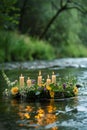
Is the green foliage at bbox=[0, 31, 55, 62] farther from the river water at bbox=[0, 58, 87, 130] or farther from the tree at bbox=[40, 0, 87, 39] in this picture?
the river water at bbox=[0, 58, 87, 130]

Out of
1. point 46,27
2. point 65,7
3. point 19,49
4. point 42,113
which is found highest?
point 42,113

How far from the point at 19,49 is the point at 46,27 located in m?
10.6

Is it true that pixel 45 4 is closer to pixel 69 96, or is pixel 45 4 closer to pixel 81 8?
pixel 81 8

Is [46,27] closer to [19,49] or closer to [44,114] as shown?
[19,49]

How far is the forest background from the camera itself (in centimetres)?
3944

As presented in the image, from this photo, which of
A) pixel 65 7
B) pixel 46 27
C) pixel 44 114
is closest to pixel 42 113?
pixel 44 114

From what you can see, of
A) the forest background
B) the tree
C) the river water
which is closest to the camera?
the river water

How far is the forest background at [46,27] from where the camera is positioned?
3944 centimetres

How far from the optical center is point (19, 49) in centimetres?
3556

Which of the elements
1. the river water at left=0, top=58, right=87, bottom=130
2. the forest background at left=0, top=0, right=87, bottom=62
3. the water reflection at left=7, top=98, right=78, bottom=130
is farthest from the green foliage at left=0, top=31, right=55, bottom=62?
the water reflection at left=7, top=98, right=78, bottom=130

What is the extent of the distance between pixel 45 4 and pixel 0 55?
1415cm

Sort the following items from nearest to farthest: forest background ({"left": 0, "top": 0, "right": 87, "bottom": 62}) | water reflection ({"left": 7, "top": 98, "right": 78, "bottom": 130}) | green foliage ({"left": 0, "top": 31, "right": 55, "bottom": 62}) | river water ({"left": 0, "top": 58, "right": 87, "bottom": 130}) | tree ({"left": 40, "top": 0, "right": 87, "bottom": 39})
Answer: river water ({"left": 0, "top": 58, "right": 87, "bottom": 130}) → water reflection ({"left": 7, "top": 98, "right": 78, "bottom": 130}) → green foliage ({"left": 0, "top": 31, "right": 55, "bottom": 62}) → forest background ({"left": 0, "top": 0, "right": 87, "bottom": 62}) → tree ({"left": 40, "top": 0, "right": 87, "bottom": 39})

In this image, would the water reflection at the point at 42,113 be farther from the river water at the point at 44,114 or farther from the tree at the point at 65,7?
the tree at the point at 65,7

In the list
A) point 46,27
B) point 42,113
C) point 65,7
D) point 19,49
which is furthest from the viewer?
point 46,27
